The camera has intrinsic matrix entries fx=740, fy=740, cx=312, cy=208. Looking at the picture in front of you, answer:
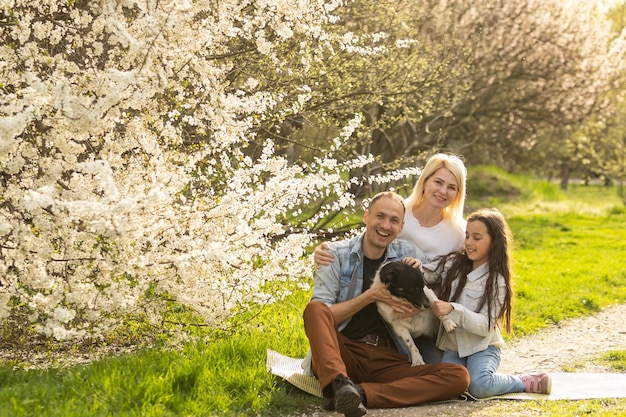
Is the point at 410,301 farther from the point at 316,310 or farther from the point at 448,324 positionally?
the point at 316,310

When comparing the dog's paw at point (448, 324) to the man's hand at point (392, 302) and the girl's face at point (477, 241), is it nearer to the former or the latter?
the man's hand at point (392, 302)

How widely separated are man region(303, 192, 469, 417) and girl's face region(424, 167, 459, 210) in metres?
0.54

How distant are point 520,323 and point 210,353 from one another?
4.24 metres

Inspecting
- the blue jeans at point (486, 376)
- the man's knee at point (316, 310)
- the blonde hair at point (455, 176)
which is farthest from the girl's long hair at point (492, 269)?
the man's knee at point (316, 310)

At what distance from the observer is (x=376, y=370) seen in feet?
18.2

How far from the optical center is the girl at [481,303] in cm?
562

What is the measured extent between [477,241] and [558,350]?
227cm

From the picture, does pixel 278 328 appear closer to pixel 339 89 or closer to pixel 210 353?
pixel 210 353

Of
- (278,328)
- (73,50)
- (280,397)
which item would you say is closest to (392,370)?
(280,397)

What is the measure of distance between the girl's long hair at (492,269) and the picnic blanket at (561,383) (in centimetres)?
61

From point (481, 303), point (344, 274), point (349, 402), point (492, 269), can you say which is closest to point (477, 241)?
point (492, 269)

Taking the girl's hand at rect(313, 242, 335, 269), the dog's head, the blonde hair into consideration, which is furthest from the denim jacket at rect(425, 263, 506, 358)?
the girl's hand at rect(313, 242, 335, 269)

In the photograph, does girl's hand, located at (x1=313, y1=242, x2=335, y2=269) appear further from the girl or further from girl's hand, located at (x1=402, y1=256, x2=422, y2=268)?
the girl

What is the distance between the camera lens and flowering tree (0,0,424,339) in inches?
186
